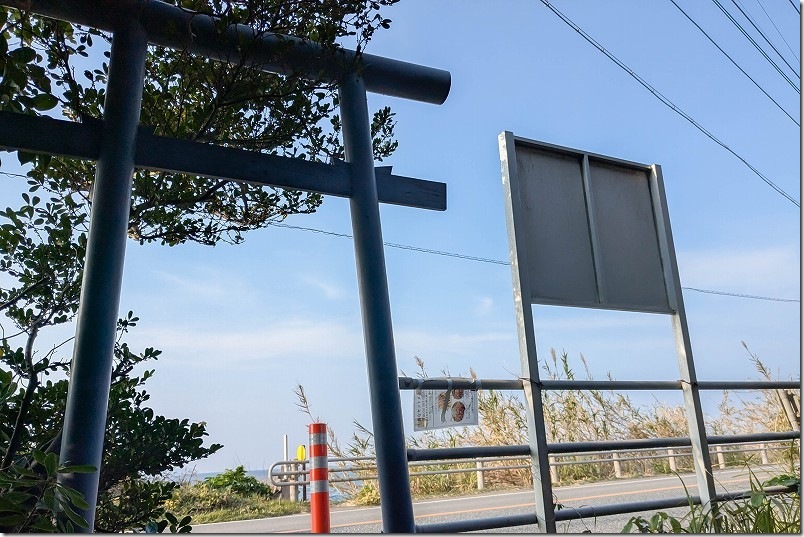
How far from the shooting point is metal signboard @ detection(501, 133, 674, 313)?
2111 millimetres

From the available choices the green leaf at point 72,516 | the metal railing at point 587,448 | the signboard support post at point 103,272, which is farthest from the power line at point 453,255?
the green leaf at point 72,516

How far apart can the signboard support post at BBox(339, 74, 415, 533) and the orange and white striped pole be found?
57 centimetres

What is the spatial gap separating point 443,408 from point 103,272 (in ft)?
3.14

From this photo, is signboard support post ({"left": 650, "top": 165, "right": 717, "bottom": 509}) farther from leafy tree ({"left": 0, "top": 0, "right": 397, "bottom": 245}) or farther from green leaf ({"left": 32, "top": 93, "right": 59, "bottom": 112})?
green leaf ({"left": 32, "top": 93, "right": 59, "bottom": 112})

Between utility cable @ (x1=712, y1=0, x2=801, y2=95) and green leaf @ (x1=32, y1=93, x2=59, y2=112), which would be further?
utility cable @ (x1=712, y1=0, x2=801, y2=95)

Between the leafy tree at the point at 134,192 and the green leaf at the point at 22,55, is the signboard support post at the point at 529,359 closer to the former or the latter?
the leafy tree at the point at 134,192

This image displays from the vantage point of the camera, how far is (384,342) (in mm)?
1746

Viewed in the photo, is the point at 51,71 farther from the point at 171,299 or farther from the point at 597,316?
the point at 597,316

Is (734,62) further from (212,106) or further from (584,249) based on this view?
(212,106)

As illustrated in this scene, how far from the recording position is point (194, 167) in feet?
5.39

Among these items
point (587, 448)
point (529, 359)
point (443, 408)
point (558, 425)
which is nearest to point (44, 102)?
point (443, 408)

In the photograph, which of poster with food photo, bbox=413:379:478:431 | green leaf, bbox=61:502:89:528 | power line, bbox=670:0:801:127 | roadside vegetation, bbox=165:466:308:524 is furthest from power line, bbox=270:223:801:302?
roadside vegetation, bbox=165:466:308:524

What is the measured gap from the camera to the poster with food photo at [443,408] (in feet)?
5.74

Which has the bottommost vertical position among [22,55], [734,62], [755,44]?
[22,55]
